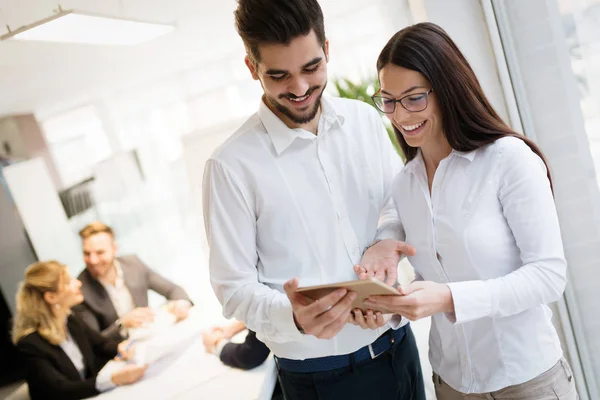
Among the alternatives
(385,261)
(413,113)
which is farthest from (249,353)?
(413,113)

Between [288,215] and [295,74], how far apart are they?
0.43 metres

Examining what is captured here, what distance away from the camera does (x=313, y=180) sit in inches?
66.7

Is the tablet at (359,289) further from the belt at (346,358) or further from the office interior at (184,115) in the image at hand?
the office interior at (184,115)

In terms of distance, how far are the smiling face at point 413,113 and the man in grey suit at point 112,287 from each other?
1.75 meters

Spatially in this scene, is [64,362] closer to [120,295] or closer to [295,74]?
[120,295]

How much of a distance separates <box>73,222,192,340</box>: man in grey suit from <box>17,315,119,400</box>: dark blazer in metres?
0.05

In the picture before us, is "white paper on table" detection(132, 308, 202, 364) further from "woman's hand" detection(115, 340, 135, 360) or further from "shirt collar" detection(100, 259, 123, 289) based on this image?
"shirt collar" detection(100, 259, 123, 289)

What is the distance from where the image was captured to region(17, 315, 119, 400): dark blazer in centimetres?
252

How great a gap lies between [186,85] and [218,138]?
0.31 meters

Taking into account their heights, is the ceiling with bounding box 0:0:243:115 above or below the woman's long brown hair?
above

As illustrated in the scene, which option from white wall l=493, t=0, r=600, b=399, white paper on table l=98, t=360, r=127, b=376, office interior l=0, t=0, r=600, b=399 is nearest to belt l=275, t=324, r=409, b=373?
office interior l=0, t=0, r=600, b=399

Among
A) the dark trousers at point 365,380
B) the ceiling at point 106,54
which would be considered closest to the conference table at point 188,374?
the dark trousers at point 365,380

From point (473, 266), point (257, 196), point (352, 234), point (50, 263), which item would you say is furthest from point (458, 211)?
point (50, 263)

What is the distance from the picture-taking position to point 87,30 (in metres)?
2.30
